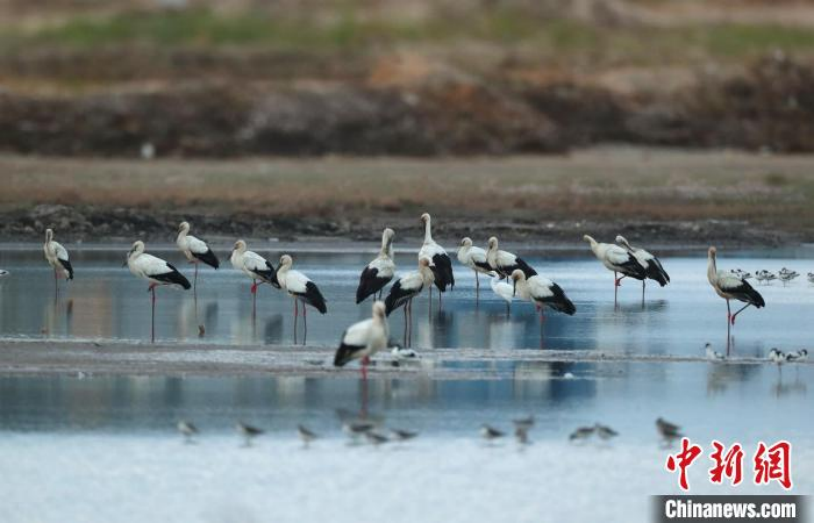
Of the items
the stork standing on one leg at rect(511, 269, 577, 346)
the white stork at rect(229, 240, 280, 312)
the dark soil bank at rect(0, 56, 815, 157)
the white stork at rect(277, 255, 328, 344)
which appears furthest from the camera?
the dark soil bank at rect(0, 56, 815, 157)

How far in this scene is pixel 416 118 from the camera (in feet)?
140

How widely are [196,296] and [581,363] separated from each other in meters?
6.36

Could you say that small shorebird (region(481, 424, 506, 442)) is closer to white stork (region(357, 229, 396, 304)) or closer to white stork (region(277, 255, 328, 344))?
white stork (region(277, 255, 328, 344))

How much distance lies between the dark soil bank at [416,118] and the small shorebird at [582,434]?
1070 inches

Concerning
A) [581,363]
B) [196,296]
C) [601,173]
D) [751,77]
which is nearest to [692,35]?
[751,77]

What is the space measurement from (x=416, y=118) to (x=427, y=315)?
24.4m

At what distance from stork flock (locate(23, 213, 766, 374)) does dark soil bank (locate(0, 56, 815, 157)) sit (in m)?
19.2

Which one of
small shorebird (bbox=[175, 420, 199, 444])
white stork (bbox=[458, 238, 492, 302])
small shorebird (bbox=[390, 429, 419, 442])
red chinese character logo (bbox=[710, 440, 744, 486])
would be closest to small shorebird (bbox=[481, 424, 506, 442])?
small shorebird (bbox=[390, 429, 419, 442])

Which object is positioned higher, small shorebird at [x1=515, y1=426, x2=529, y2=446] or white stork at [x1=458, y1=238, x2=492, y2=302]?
white stork at [x1=458, y1=238, x2=492, y2=302]

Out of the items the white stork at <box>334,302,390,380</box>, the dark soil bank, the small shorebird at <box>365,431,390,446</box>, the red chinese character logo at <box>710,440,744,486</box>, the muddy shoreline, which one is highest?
the dark soil bank

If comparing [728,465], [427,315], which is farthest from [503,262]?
[728,465]

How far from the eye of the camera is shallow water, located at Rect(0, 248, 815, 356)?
53.2 feet

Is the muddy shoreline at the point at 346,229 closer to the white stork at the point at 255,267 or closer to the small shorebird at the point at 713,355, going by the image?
the white stork at the point at 255,267

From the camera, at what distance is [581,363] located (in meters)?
14.7
